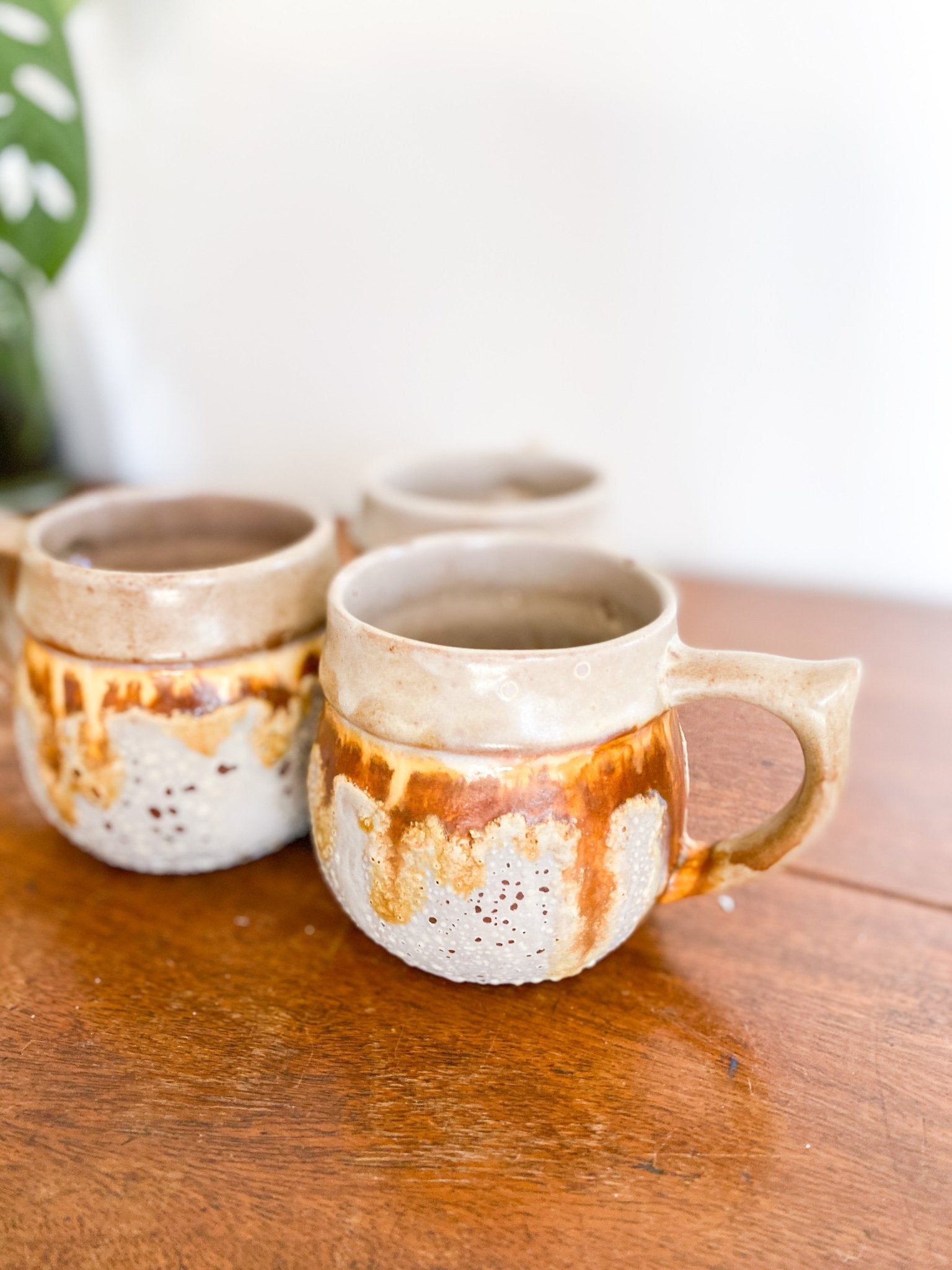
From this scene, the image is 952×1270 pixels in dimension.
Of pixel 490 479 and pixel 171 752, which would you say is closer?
pixel 171 752

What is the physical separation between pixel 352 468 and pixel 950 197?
507mm

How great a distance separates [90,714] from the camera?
43 centimetres

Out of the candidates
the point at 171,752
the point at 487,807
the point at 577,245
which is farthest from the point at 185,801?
the point at 577,245

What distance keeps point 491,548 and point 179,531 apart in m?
0.18

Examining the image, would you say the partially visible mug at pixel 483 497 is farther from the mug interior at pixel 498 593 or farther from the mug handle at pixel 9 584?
the mug handle at pixel 9 584

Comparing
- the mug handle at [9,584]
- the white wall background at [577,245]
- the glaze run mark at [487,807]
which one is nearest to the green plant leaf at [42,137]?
the white wall background at [577,245]

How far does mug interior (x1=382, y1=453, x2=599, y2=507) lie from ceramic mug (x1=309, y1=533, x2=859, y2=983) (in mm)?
235

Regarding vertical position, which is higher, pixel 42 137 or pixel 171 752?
pixel 42 137

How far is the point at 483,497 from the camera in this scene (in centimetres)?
66

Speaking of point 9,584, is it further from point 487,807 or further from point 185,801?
point 487,807

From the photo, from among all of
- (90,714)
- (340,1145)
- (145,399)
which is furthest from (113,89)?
(340,1145)

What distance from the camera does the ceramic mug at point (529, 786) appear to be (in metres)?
0.35

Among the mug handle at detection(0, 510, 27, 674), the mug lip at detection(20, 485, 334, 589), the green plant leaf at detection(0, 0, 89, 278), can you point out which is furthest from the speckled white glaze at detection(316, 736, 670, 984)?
the green plant leaf at detection(0, 0, 89, 278)

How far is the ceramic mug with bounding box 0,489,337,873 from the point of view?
1.37ft
